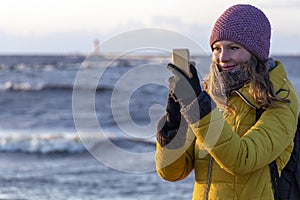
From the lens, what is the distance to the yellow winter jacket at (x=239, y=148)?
2.24m

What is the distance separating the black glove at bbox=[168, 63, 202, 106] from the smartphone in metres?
0.01

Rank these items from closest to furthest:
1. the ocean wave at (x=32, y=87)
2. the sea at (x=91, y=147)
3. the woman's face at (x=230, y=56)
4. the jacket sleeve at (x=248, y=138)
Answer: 1. the jacket sleeve at (x=248, y=138)
2. the woman's face at (x=230, y=56)
3. the sea at (x=91, y=147)
4. the ocean wave at (x=32, y=87)

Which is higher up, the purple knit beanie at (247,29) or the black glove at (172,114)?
the purple knit beanie at (247,29)

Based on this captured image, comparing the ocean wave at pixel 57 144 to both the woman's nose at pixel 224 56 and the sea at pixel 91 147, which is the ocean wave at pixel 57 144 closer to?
the sea at pixel 91 147

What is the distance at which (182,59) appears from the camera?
225cm

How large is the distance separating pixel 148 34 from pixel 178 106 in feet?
0.93

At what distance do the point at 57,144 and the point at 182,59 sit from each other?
10.5 meters

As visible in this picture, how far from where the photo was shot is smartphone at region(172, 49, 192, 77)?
2.24 metres

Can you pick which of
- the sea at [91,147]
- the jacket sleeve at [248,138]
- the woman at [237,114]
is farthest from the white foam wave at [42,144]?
the jacket sleeve at [248,138]

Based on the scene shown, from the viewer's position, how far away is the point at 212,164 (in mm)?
2475

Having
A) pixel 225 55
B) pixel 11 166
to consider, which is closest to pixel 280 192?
pixel 225 55

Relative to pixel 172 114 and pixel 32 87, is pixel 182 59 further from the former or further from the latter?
pixel 32 87

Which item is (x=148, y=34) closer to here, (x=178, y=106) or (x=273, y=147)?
(x=178, y=106)

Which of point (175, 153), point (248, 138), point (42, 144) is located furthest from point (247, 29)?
point (42, 144)
